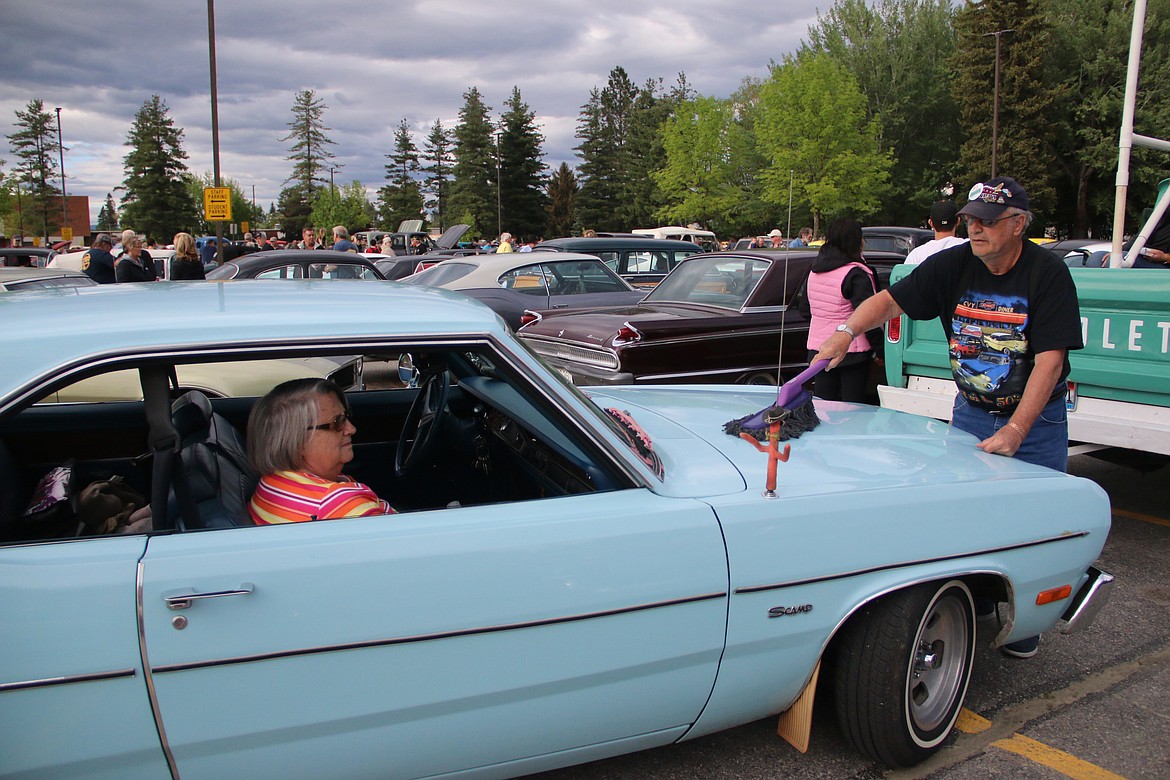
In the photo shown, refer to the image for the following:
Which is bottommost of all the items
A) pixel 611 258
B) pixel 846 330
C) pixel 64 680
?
pixel 64 680

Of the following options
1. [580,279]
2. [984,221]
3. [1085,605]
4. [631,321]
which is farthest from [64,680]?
[580,279]

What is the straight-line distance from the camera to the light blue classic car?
67.7 inches

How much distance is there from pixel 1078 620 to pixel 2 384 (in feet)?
10.4

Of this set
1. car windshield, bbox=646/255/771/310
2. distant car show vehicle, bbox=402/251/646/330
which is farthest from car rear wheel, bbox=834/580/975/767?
distant car show vehicle, bbox=402/251/646/330

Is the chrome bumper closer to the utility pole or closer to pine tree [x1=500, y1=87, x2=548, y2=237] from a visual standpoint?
the utility pole

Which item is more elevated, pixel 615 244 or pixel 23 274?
pixel 615 244

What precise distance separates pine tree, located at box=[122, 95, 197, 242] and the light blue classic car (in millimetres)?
66139

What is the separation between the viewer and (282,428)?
2268 mm

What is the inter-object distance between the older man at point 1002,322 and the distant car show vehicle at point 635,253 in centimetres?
979

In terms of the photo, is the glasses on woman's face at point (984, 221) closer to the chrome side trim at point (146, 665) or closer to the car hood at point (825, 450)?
the car hood at point (825, 450)

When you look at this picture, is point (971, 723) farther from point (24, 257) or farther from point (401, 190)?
point (401, 190)

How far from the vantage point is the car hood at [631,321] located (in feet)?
21.6

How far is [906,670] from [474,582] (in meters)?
1.36

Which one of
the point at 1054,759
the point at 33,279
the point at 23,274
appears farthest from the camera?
the point at 23,274
